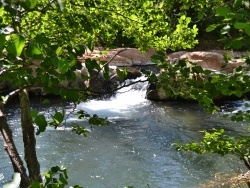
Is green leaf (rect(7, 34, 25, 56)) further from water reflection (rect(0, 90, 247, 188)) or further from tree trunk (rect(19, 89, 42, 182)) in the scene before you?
water reflection (rect(0, 90, 247, 188))

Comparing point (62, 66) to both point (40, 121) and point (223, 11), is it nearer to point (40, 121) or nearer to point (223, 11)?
point (40, 121)

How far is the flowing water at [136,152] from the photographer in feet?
20.6

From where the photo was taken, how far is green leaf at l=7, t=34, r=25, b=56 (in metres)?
0.82

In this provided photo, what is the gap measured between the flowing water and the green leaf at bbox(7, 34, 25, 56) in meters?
5.17

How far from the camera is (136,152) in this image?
755 cm

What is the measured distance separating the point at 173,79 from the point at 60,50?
755 millimetres

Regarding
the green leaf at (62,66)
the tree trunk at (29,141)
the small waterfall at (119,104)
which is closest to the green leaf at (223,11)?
the green leaf at (62,66)

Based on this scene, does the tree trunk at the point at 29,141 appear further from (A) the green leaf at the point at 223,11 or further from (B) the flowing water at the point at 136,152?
(B) the flowing water at the point at 136,152

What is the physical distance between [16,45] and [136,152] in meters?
6.84

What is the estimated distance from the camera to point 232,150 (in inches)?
109

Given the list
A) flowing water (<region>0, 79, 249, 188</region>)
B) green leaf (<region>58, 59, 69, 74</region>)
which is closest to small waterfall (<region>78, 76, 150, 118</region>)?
flowing water (<region>0, 79, 249, 188</region>)

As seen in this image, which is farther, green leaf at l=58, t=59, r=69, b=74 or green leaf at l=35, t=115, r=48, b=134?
green leaf at l=35, t=115, r=48, b=134

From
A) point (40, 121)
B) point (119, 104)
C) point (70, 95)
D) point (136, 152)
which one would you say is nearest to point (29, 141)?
point (70, 95)

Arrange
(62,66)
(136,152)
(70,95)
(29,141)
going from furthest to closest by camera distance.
→ (136,152), (29,141), (70,95), (62,66)
